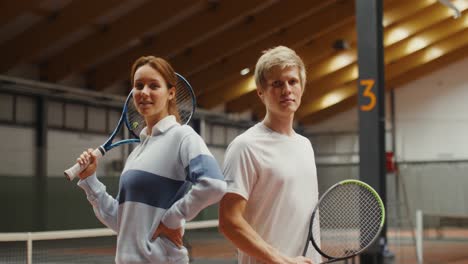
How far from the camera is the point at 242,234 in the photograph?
6.03 feet

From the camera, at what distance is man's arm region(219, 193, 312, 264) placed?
1.83 m

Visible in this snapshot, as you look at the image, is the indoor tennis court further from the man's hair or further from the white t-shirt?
the man's hair

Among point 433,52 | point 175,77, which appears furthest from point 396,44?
point 175,77

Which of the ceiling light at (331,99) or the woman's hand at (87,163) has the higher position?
the ceiling light at (331,99)

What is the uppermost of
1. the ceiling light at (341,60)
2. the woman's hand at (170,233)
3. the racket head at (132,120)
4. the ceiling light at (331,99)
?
the ceiling light at (341,60)

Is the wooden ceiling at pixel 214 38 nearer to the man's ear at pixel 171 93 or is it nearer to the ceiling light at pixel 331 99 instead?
the ceiling light at pixel 331 99

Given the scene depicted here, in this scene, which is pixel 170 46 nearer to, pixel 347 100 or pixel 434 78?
pixel 347 100

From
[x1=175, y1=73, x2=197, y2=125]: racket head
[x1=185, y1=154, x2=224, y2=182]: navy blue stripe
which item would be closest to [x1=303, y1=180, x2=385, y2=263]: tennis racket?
[x1=185, y1=154, x2=224, y2=182]: navy blue stripe

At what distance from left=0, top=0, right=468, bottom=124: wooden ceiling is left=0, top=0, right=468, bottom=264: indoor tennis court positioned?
0.09ft

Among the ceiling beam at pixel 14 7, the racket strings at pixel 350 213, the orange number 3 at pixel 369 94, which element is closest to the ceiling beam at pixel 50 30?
the ceiling beam at pixel 14 7

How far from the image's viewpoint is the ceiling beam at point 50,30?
1197 centimetres

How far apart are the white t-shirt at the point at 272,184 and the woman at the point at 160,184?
0.07m

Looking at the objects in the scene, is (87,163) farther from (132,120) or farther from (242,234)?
(242,234)

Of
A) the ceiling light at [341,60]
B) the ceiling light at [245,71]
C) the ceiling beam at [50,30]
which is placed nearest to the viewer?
the ceiling beam at [50,30]
